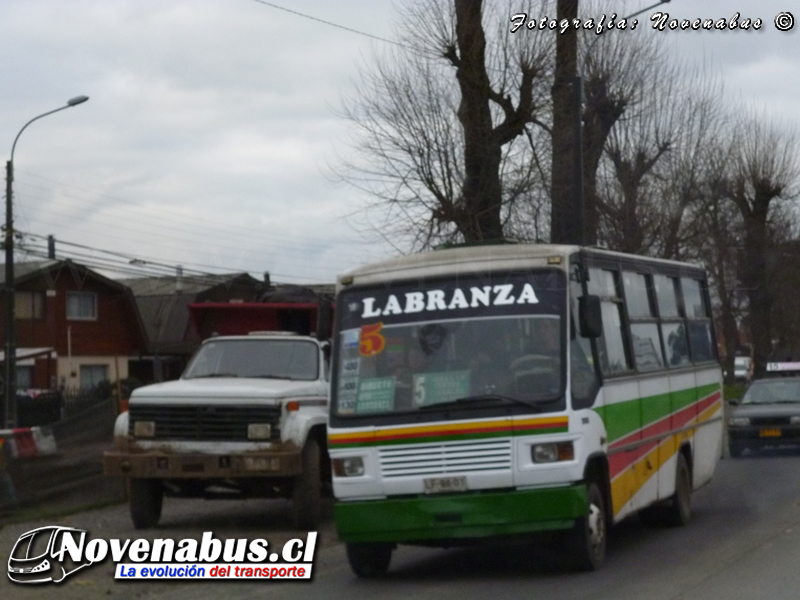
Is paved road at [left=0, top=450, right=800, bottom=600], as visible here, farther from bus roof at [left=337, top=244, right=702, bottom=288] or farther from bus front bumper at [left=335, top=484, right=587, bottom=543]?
bus roof at [left=337, top=244, right=702, bottom=288]

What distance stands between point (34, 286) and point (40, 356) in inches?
116

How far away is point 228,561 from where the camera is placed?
448 inches

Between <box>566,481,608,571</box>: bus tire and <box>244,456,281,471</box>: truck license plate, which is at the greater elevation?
<box>244,456,281,471</box>: truck license plate

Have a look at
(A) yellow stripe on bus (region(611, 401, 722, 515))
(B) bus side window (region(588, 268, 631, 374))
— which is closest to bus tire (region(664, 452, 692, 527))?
(A) yellow stripe on bus (region(611, 401, 722, 515))

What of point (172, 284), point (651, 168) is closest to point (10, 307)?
point (651, 168)

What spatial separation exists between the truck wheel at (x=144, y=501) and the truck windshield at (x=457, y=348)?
4.09 meters

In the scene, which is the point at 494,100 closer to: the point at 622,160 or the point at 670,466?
the point at 622,160

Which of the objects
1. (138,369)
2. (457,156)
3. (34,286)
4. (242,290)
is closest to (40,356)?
(34,286)

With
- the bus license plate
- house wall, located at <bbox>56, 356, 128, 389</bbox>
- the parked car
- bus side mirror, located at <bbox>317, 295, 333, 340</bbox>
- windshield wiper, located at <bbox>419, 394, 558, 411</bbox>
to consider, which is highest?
bus side mirror, located at <bbox>317, 295, 333, 340</bbox>

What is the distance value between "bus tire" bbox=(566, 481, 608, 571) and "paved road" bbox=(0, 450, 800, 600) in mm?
115

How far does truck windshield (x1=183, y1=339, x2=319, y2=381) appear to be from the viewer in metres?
15.0

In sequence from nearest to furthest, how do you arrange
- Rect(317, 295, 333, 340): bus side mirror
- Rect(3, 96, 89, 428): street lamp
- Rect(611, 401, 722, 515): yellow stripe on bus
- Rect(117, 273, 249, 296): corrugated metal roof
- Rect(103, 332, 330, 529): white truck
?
Rect(611, 401, 722, 515): yellow stripe on bus
Rect(103, 332, 330, 529): white truck
Rect(317, 295, 333, 340): bus side mirror
Rect(3, 96, 89, 428): street lamp
Rect(117, 273, 249, 296): corrugated metal roof

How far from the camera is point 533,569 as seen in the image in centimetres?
1081

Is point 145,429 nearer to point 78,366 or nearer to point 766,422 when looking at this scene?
point 766,422
